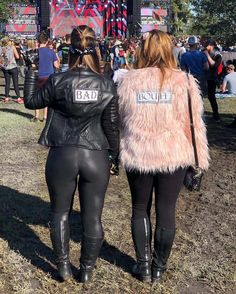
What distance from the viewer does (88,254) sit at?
3609mm

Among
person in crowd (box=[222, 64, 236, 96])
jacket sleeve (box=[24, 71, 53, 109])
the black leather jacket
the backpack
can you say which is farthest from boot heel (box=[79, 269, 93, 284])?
the backpack

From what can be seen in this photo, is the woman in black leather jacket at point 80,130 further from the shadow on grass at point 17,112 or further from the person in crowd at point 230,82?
the person in crowd at point 230,82

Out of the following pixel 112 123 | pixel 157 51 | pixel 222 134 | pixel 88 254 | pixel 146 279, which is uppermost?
pixel 157 51

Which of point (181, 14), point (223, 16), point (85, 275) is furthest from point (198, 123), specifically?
point (181, 14)

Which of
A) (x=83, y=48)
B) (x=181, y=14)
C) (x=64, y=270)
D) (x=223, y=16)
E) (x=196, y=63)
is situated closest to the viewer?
(x=83, y=48)

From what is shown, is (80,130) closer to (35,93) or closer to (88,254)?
(35,93)

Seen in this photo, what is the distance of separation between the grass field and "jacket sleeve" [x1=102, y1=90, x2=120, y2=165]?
1.03m

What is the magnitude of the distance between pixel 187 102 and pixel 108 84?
54 centimetres

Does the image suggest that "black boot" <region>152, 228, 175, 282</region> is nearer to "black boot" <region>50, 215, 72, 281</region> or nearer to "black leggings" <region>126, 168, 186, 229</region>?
"black leggings" <region>126, 168, 186, 229</region>

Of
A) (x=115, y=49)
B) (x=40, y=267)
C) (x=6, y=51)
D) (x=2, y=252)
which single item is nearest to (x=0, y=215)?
(x=2, y=252)

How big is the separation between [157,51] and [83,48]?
479 mm

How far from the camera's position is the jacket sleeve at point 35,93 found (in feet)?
11.2

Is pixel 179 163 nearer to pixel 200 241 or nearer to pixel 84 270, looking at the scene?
pixel 84 270

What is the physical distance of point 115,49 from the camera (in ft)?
69.7
